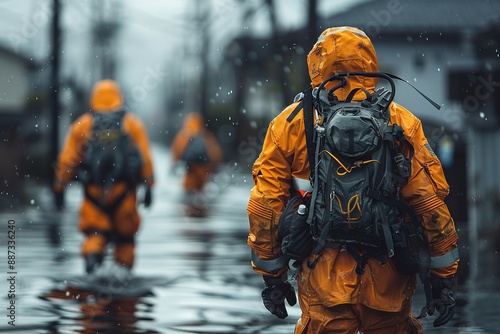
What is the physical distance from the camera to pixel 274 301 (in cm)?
487

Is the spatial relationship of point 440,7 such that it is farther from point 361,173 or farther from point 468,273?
point 361,173

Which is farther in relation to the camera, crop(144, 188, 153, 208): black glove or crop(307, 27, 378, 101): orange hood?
crop(144, 188, 153, 208): black glove

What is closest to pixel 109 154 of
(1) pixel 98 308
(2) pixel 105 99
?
(2) pixel 105 99

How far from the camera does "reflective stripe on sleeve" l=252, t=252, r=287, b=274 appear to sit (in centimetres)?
480

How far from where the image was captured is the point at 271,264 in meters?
4.80

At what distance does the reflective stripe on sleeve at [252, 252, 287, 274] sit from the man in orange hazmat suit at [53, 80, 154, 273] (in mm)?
5588

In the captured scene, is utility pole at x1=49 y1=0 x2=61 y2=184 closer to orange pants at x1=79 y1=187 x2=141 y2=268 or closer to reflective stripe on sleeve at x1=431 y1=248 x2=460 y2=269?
orange pants at x1=79 y1=187 x2=141 y2=268

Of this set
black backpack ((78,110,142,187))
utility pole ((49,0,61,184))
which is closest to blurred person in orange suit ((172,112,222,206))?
utility pole ((49,0,61,184))

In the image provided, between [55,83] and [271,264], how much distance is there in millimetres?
18878

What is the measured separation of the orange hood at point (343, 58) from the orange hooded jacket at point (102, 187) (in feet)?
18.3

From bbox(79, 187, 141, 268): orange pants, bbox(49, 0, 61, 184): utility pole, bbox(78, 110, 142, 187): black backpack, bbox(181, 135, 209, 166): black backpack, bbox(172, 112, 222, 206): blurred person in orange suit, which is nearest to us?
bbox(78, 110, 142, 187): black backpack

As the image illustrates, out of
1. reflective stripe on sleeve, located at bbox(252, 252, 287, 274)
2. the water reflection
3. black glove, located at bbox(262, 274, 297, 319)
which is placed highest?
reflective stripe on sleeve, located at bbox(252, 252, 287, 274)

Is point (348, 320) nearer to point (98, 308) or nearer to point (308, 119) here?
point (308, 119)

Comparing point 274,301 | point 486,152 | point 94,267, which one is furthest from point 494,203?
point 274,301
